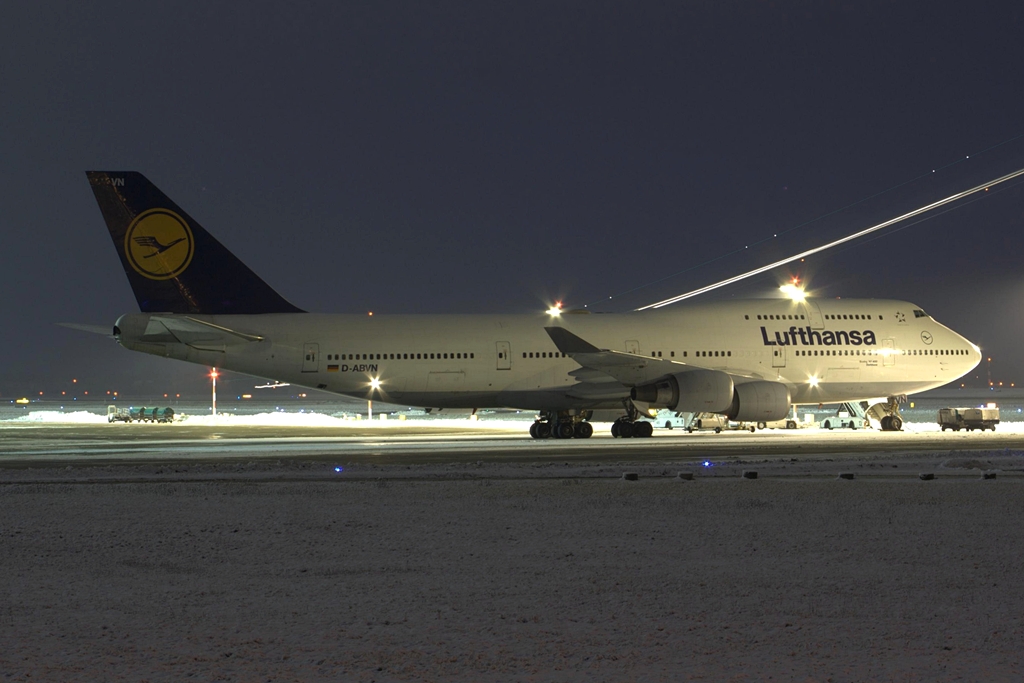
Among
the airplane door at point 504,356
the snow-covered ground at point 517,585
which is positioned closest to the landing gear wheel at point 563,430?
the airplane door at point 504,356

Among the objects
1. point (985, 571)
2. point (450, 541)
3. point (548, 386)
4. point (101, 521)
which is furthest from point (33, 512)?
point (548, 386)

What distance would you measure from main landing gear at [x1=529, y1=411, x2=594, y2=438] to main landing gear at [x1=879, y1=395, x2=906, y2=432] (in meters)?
11.9

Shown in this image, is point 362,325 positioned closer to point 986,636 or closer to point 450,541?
point 450,541

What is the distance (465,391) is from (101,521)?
2383 cm

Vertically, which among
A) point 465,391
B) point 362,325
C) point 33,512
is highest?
point 362,325

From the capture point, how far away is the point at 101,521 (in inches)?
513

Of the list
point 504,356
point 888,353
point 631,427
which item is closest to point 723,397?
point 631,427

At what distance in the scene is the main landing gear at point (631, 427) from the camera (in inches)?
1436

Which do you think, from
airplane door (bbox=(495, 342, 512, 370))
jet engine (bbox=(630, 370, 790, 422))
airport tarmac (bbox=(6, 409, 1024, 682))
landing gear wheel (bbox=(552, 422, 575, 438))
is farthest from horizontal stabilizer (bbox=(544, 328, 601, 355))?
airport tarmac (bbox=(6, 409, 1024, 682))

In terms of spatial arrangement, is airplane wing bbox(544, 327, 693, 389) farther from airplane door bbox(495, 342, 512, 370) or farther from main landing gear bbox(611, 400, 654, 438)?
airplane door bbox(495, 342, 512, 370)

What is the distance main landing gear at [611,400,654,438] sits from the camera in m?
36.5

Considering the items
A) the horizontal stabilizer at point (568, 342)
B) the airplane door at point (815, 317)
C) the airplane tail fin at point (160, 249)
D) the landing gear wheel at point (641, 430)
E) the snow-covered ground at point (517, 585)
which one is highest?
the airplane tail fin at point (160, 249)

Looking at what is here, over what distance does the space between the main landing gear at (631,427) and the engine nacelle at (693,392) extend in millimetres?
914

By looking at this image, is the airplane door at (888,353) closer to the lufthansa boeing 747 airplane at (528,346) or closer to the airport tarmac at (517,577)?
the lufthansa boeing 747 airplane at (528,346)
